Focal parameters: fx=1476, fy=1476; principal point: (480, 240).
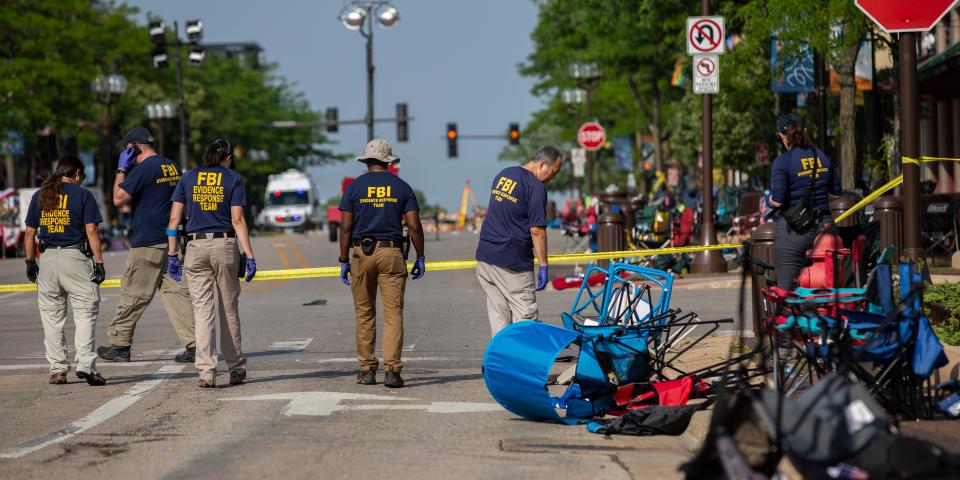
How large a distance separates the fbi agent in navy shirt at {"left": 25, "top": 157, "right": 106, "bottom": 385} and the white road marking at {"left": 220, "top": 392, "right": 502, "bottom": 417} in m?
1.87

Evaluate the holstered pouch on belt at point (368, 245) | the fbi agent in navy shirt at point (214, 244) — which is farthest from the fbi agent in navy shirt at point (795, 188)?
the fbi agent in navy shirt at point (214, 244)

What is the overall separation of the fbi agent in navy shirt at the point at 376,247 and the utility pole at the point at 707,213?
12351 millimetres

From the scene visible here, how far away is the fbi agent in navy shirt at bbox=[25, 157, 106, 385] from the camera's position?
455 inches

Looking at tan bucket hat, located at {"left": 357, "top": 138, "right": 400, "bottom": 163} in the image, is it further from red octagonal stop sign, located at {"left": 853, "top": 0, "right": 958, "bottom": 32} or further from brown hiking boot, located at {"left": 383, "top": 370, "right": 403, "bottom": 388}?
red octagonal stop sign, located at {"left": 853, "top": 0, "right": 958, "bottom": 32}

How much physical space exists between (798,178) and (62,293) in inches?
229

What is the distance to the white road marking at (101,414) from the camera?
8312 millimetres

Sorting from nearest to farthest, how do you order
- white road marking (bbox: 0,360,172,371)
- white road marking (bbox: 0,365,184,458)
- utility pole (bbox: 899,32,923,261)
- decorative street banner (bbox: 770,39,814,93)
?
1. white road marking (bbox: 0,365,184,458)
2. utility pole (bbox: 899,32,923,261)
3. white road marking (bbox: 0,360,172,371)
4. decorative street banner (bbox: 770,39,814,93)

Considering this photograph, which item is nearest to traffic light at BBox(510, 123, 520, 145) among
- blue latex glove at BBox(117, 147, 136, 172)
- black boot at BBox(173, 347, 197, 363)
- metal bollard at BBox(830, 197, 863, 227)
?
metal bollard at BBox(830, 197, 863, 227)

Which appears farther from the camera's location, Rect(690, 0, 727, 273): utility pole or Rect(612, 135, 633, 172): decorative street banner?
Rect(612, 135, 633, 172): decorative street banner

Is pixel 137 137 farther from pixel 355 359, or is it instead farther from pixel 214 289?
pixel 355 359

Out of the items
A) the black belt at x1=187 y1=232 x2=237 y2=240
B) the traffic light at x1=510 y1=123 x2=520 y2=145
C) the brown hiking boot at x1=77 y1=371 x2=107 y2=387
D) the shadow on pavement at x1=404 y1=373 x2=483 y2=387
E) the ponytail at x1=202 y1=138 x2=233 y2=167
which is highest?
the traffic light at x1=510 y1=123 x2=520 y2=145

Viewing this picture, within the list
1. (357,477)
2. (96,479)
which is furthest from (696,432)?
(96,479)

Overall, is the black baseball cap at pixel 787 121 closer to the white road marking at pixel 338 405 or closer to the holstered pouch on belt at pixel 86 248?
the white road marking at pixel 338 405

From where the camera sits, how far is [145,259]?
13016mm
